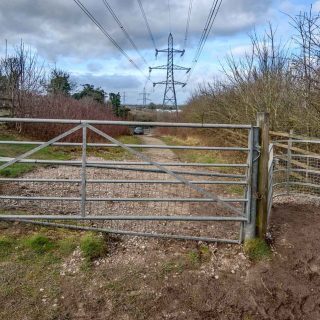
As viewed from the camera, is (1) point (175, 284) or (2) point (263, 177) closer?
(1) point (175, 284)

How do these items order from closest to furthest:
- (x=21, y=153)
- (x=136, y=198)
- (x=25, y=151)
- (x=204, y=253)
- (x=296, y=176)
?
(x=204, y=253)
(x=136, y=198)
(x=296, y=176)
(x=21, y=153)
(x=25, y=151)

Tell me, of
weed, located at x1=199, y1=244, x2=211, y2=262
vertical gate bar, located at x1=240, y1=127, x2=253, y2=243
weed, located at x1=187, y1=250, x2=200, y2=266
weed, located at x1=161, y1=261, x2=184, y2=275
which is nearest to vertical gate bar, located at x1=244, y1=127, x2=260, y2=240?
vertical gate bar, located at x1=240, y1=127, x2=253, y2=243

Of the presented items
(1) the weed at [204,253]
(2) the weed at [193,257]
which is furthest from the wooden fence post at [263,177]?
(2) the weed at [193,257]

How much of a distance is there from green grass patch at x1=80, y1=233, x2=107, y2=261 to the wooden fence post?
1.99 m

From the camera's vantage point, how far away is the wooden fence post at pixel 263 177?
16.6 ft

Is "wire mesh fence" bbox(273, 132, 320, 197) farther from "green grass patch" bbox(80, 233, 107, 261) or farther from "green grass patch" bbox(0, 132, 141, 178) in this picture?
"green grass patch" bbox(0, 132, 141, 178)

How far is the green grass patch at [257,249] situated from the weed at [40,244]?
2.42 m

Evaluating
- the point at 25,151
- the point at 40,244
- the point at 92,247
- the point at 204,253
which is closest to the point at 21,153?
the point at 25,151

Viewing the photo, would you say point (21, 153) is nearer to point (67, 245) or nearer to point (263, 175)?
point (67, 245)

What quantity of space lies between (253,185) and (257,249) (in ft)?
2.62

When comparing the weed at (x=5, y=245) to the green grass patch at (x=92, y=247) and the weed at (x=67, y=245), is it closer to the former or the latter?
the weed at (x=67, y=245)

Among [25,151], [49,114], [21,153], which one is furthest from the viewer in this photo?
[49,114]

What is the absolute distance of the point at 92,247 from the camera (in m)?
4.90

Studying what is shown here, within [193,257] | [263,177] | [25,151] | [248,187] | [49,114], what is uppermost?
[49,114]
